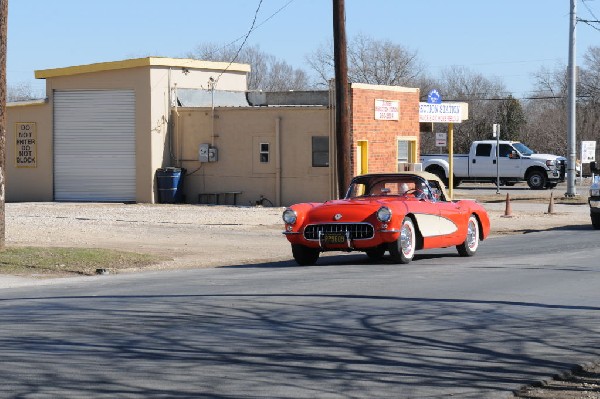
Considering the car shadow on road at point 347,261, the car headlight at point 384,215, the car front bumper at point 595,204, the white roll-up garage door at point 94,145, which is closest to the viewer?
the car headlight at point 384,215

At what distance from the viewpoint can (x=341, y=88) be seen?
26219 millimetres

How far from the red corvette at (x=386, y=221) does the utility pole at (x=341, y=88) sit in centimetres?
643

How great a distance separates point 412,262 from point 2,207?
741 centimetres

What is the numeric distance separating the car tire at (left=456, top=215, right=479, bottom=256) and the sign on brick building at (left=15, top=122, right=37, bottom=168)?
2356 cm

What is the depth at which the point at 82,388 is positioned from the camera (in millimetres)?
7801

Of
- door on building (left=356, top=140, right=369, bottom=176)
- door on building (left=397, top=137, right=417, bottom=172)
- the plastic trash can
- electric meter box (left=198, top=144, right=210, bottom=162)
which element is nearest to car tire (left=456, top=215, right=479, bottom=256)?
door on building (left=356, top=140, right=369, bottom=176)

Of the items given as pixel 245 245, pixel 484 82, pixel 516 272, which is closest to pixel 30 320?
pixel 516 272

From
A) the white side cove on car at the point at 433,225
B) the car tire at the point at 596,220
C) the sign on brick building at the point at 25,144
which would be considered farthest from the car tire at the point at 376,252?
the sign on brick building at the point at 25,144

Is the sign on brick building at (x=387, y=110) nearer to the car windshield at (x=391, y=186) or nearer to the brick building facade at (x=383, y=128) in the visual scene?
the brick building facade at (x=383, y=128)

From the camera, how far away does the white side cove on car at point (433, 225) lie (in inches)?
711

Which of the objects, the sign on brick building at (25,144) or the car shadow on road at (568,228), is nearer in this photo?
the car shadow on road at (568,228)

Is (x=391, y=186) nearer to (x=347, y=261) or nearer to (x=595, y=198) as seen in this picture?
(x=347, y=261)

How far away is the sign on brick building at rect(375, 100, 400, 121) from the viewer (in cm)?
3628

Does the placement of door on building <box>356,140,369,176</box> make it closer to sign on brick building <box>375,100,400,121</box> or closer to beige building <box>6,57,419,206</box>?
beige building <box>6,57,419,206</box>
